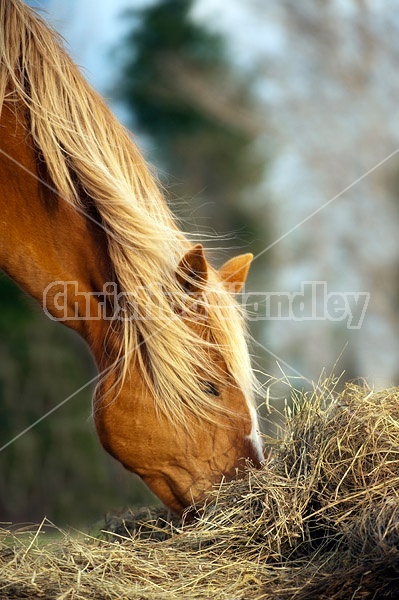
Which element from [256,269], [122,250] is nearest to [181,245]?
[122,250]

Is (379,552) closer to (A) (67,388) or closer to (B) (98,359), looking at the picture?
(B) (98,359)

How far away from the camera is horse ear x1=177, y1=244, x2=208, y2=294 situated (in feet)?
6.89

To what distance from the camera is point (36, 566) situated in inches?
68.6

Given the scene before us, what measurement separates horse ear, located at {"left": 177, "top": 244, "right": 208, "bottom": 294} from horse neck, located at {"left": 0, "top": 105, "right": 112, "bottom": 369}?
0.23m

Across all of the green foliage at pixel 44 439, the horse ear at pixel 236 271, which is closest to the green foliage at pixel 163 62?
the green foliage at pixel 44 439

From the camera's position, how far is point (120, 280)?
2.13m

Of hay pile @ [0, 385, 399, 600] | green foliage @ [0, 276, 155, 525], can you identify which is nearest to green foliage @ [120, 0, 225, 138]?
green foliage @ [0, 276, 155, 525]

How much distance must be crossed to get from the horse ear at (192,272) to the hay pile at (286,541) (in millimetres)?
481

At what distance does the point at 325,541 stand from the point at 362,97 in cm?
1230

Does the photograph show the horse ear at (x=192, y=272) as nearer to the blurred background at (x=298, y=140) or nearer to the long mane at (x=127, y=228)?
the long mane at (x=127, y=228)

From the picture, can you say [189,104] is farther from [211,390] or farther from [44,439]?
[211,390]

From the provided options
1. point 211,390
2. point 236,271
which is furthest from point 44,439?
point 211,390

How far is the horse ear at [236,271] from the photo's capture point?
2.40 m

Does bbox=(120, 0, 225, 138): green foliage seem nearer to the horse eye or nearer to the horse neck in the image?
the horse neck
